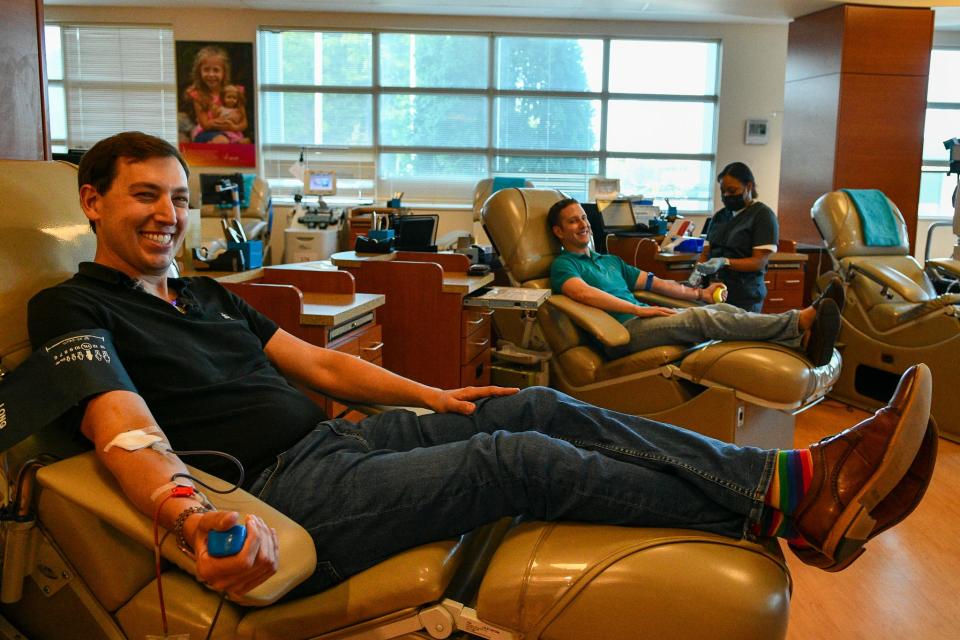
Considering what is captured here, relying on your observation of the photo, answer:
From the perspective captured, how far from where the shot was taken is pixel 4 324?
1.39 meters

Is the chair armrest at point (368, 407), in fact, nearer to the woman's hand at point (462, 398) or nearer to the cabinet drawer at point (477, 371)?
the woman's hand at point (462, 398)

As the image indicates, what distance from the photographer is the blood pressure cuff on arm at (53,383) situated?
1.19 meters

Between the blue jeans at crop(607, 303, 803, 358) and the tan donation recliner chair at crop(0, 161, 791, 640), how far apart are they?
5.40 ft

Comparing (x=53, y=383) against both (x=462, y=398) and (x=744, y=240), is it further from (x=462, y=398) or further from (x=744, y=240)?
(x=744, y=240)

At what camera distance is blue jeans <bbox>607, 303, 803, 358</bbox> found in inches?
113

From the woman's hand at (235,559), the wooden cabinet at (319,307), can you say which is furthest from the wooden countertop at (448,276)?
the woman's hand at (235,559)

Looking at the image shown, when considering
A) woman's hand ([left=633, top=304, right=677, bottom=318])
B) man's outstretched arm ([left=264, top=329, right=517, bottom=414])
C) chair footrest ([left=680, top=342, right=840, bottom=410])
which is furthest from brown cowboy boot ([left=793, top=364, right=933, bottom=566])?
woman's hand ([left=633, top=304, right=677, bottom=318])

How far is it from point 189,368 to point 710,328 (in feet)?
6.74

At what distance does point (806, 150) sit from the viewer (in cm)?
692

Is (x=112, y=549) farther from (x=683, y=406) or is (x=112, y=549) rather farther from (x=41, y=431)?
(x=683, y=406)

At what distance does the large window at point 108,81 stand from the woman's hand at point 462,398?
25.6 feet

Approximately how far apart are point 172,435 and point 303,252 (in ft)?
20.4

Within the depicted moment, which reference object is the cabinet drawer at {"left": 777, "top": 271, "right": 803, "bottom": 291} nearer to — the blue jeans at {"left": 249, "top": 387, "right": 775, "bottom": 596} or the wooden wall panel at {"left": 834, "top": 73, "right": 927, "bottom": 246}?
the wooden wall panel at {"left": 834, "top": 73, "right": 927, "bottom": 246}

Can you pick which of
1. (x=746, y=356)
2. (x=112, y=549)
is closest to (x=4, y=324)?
(x=112, y=549)
